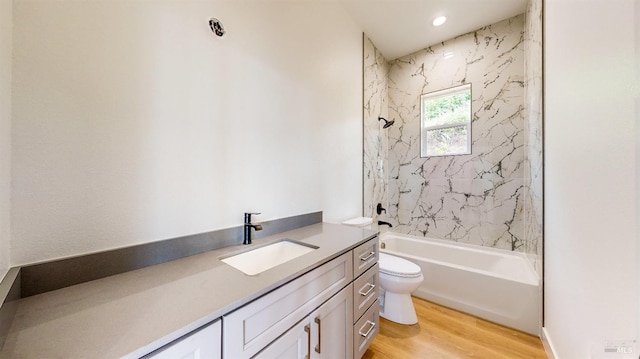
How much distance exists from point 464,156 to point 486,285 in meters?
1.48

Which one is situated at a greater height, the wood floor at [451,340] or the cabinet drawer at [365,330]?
the cabinet drawer at [365,330]

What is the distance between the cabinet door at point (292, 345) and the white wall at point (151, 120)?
666 mm

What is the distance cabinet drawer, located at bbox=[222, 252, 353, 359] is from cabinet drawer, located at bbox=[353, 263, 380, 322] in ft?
0.71

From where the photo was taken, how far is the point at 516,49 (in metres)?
2.38

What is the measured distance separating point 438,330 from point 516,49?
3027 mm

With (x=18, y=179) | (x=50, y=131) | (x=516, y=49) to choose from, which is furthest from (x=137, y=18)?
(x=516, y=49)

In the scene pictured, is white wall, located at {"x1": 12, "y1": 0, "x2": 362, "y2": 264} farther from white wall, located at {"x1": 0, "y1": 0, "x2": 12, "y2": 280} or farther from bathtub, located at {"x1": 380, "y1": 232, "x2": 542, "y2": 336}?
bathtub, located at {"x1": 380, "y1": 232, "x2": 542, "y2": 336}

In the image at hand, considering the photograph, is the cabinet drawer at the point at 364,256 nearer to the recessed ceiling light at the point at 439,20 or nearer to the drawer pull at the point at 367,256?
the drawer pull at the point at 367,256

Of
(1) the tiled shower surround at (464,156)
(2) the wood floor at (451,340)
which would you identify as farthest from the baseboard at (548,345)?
(1) the tiled shower surround at (464,156)

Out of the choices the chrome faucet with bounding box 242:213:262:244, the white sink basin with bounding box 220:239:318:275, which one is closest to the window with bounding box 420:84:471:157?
the white sink basin with bounding box 220:239:318:275

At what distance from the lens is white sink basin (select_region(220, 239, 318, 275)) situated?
3.81 ft

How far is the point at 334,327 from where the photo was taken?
111cm

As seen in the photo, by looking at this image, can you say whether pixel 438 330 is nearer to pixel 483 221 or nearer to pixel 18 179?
pixel 483 221

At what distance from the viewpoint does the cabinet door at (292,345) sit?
0.78 metres
